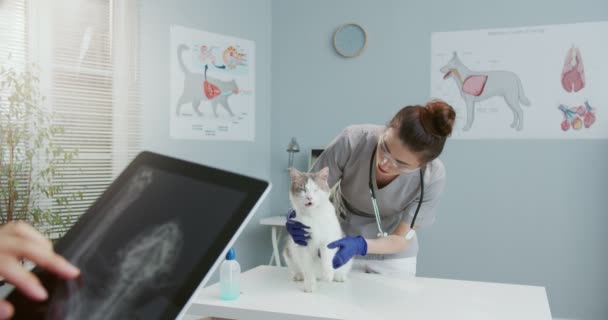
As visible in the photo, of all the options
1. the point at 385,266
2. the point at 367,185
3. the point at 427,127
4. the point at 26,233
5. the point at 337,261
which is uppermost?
the point at 427,127

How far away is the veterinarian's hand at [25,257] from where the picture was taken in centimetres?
39

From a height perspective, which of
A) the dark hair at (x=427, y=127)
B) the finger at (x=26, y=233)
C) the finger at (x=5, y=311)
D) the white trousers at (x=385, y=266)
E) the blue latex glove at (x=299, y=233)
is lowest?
the white trousers at (x=385, y=266)

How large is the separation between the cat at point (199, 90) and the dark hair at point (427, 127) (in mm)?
2104

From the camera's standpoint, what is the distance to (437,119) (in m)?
1.52

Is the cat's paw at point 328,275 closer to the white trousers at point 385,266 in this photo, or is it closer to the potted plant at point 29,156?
the white trousers at point 385,266

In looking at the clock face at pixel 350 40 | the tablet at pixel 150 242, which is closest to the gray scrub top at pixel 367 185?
the tablet at pixel 150 242

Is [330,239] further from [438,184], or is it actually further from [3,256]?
[3,256]

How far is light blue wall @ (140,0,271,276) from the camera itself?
3.10 metres

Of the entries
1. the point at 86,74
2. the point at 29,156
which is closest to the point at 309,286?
the point at 29,156

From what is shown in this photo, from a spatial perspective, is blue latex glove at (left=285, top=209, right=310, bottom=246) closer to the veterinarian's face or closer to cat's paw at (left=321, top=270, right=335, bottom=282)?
cat's paw at (left=321, top=270, right=335, bottom=282)

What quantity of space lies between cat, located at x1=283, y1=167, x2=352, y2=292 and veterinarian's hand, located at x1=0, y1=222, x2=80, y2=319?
113cm

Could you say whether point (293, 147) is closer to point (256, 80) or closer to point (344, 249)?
point (256, 80)

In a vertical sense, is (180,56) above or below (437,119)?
above

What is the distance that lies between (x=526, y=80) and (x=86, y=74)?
284cm
